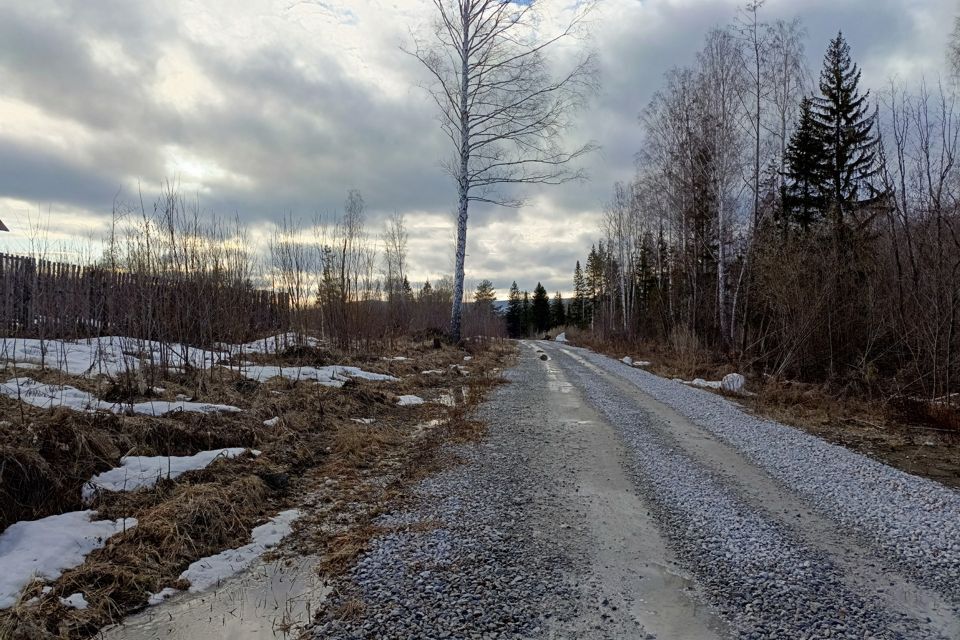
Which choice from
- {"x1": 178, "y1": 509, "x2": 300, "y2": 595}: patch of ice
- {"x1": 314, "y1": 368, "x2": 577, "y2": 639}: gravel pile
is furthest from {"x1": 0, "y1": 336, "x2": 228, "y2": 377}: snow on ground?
{"x1": 314, "y1": 368, "x2": 577, "y2": 639}: gravel pile

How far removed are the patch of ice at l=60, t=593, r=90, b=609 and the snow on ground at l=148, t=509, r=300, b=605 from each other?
314 mm

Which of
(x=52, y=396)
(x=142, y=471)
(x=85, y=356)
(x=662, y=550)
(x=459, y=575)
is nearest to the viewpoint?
(x=459, y=575)

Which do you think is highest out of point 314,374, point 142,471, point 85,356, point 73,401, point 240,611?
point 85,356

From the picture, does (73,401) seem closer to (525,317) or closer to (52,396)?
(52,396)

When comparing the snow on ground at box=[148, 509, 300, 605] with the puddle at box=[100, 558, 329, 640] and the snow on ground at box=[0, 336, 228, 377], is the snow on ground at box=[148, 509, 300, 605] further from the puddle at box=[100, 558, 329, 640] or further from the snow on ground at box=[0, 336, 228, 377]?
the snow on ground at box=[0, 336, 228, 377]

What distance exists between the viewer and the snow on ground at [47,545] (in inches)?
109

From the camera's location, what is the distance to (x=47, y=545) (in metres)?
3.10

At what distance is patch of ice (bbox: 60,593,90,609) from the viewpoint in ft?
8.71

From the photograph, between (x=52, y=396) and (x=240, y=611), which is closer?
(x=240, y=611)

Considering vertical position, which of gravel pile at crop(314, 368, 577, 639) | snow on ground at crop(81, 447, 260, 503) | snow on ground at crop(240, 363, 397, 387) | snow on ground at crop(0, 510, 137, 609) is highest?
snow on ground at crop(240, 363, 397, 387)

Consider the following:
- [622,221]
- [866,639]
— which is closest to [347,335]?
[866,639]

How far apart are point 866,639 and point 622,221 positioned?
33.1 meters

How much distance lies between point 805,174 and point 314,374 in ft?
70.2

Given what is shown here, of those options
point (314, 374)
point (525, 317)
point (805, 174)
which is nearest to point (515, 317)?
point (525, 317)
